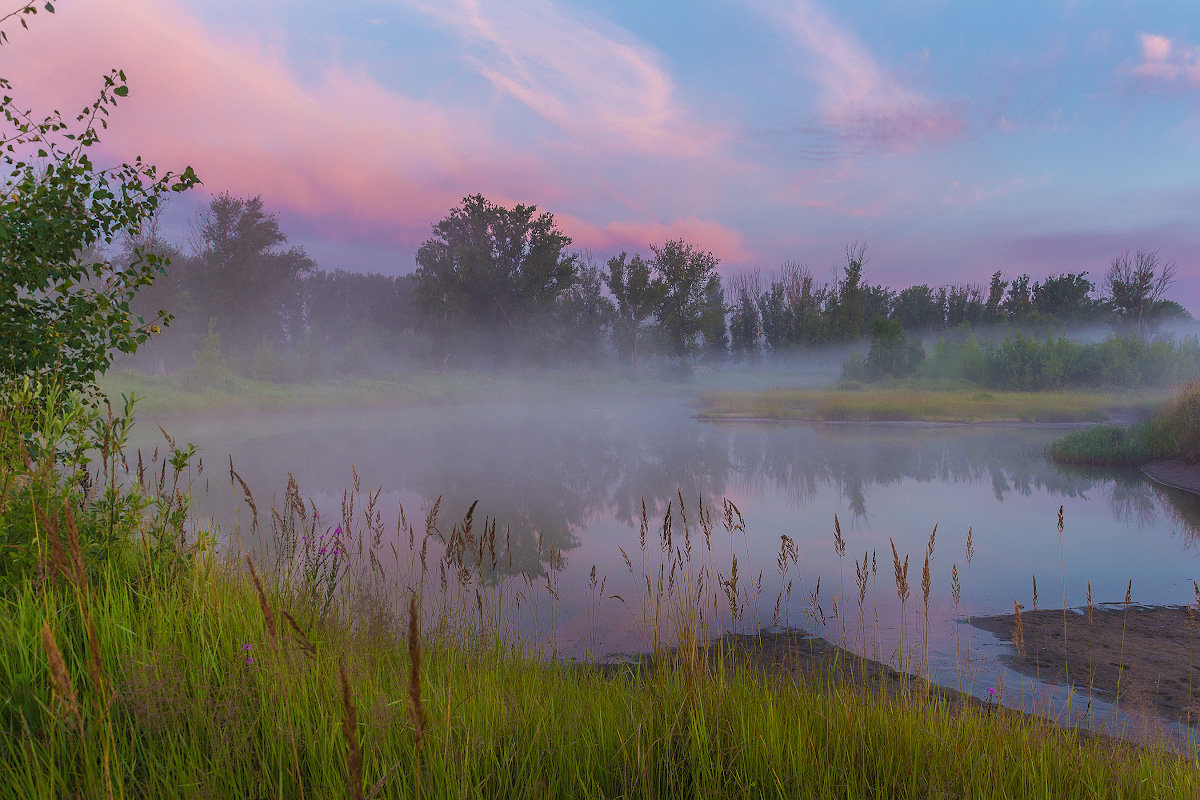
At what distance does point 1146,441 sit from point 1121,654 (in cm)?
1361

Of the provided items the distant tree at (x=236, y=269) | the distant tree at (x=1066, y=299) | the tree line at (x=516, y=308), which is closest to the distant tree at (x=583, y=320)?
the tree line at (x=516, y=308)

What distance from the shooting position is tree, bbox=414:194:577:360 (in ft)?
171

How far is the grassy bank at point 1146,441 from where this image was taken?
14430 millimetres

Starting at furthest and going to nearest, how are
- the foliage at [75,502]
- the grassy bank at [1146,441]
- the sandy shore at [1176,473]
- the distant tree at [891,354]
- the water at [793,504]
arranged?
the distant tree at [891,354], the grassy bank at [1146,441], the sandy shore at [1176,473], the water at [793,504], the foliage at [75,502]

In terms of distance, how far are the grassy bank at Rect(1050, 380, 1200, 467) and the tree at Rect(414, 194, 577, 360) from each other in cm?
4185

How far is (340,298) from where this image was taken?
74.4 metres

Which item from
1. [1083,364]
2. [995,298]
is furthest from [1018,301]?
[1083,364]

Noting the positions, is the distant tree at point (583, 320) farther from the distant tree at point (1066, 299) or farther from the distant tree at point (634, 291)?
the distant tree at point (1066, 299)

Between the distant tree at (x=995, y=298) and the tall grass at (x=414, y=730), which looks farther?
the distant tree at (x=995, y=298)

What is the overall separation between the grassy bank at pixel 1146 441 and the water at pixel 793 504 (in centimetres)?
117

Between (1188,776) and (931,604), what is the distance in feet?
14.4

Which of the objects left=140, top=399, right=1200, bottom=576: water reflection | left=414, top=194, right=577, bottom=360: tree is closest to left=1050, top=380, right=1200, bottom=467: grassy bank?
left=140, top=399, right=1200, bottom=576: water reflection

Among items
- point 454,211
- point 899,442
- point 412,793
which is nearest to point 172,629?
point 412,793

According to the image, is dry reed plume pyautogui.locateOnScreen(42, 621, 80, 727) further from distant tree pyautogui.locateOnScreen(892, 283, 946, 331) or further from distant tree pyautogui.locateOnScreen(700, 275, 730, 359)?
distant tree pyautogui.locateOnScreen(892, 283, 946, 331)
